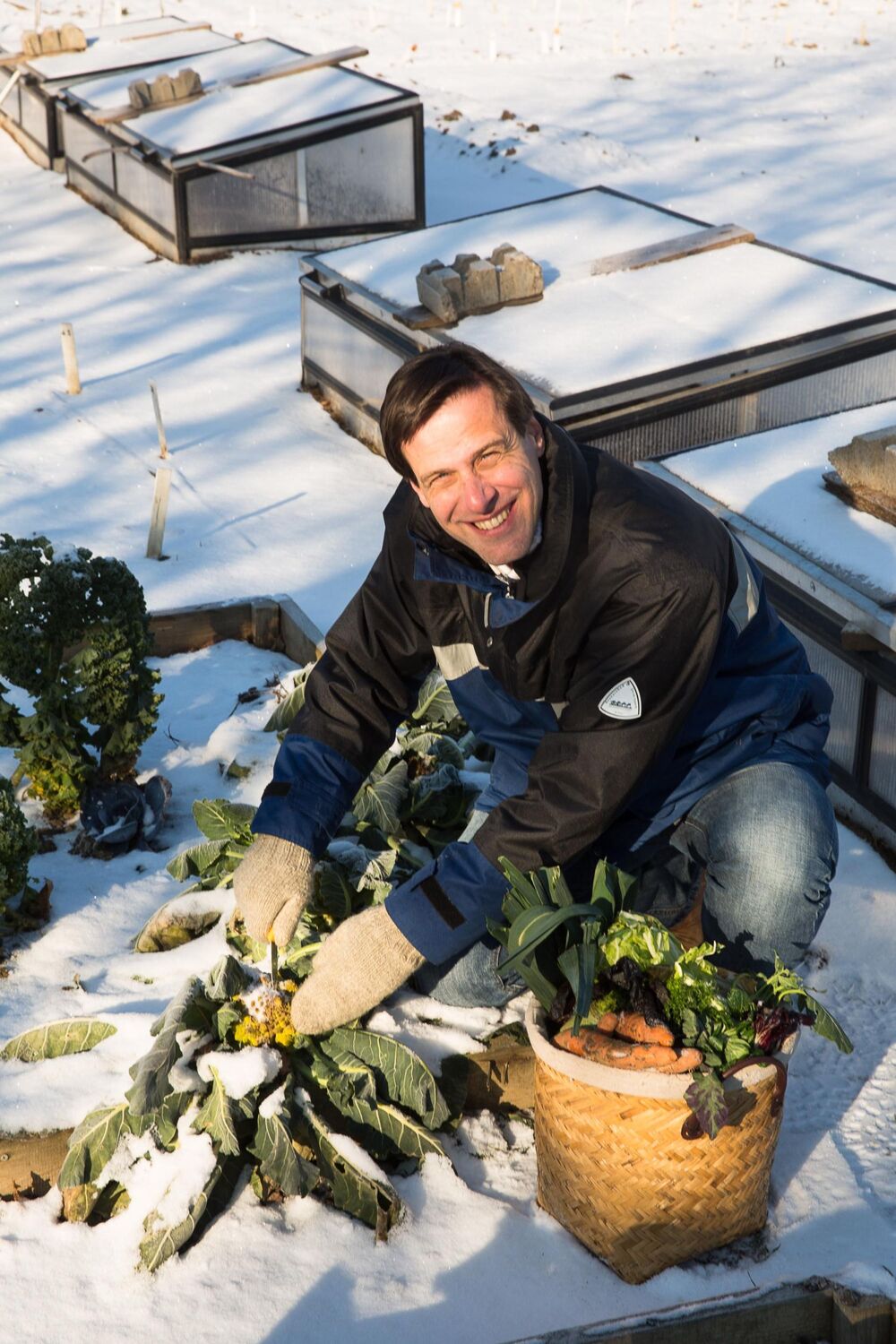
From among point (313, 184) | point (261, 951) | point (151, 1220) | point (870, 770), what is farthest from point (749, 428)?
point (313, 184)

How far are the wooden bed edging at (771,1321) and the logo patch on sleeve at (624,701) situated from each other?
86 cm

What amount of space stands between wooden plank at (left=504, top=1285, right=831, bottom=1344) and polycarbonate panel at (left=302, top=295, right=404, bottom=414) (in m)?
4.76

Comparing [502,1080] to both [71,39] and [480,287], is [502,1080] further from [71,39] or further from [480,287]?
[71,39]

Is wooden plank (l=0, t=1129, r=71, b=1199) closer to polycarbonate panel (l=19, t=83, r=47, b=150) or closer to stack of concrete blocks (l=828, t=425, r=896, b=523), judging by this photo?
stack of concrete blocks (l=828, t=425, r=896, b=523)

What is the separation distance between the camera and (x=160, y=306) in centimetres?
855

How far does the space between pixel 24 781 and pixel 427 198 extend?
27.7 ft

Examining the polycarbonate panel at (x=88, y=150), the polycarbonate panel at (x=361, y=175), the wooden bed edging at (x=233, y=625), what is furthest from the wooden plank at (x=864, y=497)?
the polycarbonate panel at (x=88, y=150)

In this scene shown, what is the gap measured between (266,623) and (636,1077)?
2.70 m

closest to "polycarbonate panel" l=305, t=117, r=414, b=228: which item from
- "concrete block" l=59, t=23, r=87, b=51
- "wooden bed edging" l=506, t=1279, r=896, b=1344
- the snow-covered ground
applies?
the snow-covered ground

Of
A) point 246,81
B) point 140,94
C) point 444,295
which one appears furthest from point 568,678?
point 246,81

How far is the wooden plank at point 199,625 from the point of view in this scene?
4449 mm

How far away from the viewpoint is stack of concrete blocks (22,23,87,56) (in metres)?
12.4

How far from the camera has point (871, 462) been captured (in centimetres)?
381

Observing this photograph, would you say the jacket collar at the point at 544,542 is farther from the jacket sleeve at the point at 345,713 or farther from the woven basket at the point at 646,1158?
the woven basket at the point at 646,1158
